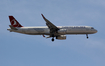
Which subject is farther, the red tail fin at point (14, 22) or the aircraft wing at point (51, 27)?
the red tail fin at point (14, 22)

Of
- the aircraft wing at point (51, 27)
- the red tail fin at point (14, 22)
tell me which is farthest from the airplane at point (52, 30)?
the red tail fin at point (14, 22)

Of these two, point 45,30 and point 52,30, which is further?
point 45,30

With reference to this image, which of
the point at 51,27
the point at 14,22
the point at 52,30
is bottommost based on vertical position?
the point at 52,30

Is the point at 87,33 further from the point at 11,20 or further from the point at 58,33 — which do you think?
the point at 11,20

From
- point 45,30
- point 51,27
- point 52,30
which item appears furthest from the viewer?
point 45,30

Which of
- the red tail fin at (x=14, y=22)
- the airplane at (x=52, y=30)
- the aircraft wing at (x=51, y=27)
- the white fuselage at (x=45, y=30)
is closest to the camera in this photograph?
the aircraft wing at (x=51, y=27)

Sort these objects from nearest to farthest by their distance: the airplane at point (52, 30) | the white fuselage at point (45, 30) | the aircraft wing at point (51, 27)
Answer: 1. the aircraft wing at point (51, 27)
2. the airplane at point (52, 30)
3. the white fuselage at point (45, 30)

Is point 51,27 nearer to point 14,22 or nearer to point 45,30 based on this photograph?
point 45,30

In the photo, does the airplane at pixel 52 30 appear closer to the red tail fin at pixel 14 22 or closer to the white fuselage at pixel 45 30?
the white fuselage at pixel 45 30

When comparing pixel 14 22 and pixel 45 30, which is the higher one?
pixel 14 22

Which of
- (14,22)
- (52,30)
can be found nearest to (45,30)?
(52,30)

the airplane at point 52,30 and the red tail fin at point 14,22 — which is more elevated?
the red tail fin at point 14,22

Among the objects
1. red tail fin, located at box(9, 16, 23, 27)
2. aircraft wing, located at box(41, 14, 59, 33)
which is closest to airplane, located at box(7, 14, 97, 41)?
aircraft wing, located at box(41, 14, 59, 33)

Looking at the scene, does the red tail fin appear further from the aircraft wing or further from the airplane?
the aircraft wing
